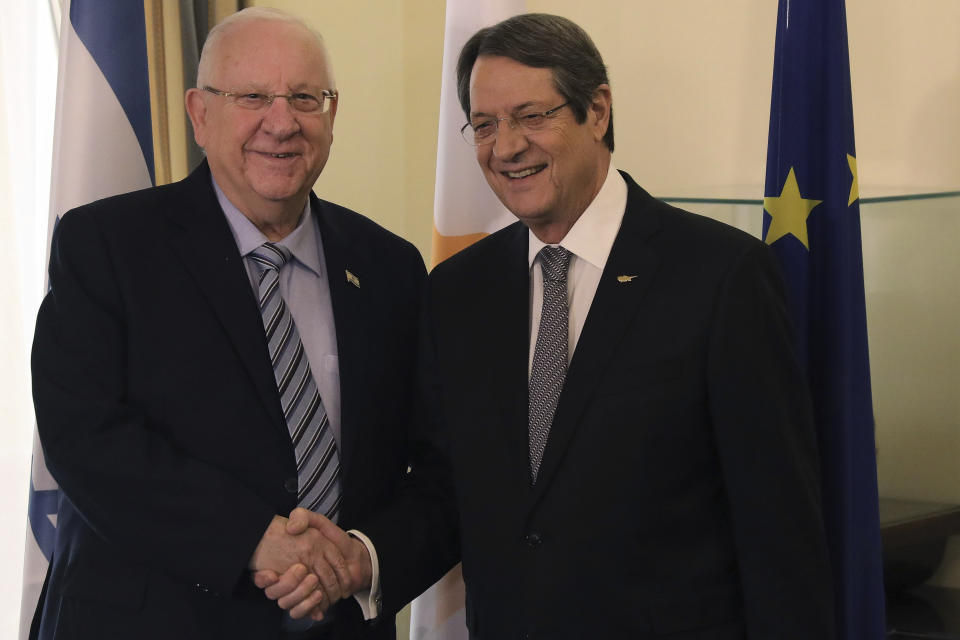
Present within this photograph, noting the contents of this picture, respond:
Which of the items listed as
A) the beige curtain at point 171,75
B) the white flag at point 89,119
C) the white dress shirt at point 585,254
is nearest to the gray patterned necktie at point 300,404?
the white dress shirt at point 585,254

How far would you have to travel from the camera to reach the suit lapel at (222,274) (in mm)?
1818

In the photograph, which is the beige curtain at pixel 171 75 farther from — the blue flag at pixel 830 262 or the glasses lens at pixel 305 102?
the blue flag at pixel 830 262

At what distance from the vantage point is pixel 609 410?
5.53 ft

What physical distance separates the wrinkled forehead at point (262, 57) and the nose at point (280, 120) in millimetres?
38

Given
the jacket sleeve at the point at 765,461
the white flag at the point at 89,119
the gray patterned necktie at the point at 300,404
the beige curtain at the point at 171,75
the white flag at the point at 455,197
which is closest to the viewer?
the jacket sleeve at the point at 765,461

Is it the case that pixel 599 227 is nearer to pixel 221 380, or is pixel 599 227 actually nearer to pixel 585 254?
pixel 585 254

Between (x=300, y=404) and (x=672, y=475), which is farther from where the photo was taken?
(x=300, y=404)

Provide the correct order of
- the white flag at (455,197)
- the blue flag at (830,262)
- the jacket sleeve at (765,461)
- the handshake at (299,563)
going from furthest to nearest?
the white flag at (455,197)
the blue flag at (830,262)
the handshake at (299,563)
the jacket sleeve at (765,461)

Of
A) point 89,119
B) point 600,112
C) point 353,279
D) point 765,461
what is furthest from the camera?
point 89,119

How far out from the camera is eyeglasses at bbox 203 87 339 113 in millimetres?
1918

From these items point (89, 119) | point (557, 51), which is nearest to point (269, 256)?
point (557, 51)

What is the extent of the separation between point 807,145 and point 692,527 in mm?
921

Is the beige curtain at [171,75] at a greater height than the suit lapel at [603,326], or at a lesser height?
greater

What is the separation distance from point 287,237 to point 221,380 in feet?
1.10
